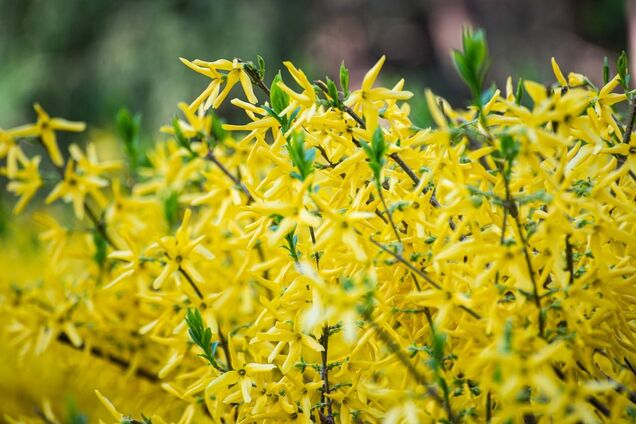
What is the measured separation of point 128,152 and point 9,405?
717 millimetres

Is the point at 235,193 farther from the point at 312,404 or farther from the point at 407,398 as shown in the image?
the point at 407,398

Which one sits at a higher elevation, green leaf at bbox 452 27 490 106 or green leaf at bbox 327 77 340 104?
green leaf at bbox 452 27 490 106

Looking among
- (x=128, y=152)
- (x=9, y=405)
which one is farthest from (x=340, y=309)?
(x=9, y=405)

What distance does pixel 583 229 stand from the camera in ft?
2.02

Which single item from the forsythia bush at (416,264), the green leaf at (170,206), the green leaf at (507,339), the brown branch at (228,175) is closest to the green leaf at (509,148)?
the forsythia bush at (416,264)

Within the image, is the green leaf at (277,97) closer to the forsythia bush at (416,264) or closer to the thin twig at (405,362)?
the forsythia bush at (416,264)

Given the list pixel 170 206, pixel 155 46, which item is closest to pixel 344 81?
pixel 170 206

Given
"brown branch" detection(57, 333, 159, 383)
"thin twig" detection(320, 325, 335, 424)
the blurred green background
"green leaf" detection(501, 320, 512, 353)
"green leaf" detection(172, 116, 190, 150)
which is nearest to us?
"green leaf" detection(501, 320, 512, 353)

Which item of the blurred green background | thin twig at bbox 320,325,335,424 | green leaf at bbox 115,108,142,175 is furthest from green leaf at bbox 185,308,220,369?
the blurred green background

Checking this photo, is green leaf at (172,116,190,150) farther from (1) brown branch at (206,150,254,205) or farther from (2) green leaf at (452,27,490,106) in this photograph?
(2) green leaf at (452,27,490,106)

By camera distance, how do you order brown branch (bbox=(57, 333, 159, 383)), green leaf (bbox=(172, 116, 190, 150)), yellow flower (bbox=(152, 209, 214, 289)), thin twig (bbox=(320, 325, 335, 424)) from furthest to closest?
brown branch (bbox=(57, 333, 159, 383)) → green leaf (bbox=(172, 116, 190, 150)) → yellow flower (bbox=(152, 209, 214, 289)) → thin twig (bbox=(320, 325, 335, 424))

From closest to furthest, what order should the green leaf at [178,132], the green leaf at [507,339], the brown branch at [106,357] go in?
the green leaf at [507,339] < the green leaf at [178,132] < the brown branch at [106,357]

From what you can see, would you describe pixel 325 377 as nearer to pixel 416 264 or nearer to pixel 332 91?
pixel 416 264

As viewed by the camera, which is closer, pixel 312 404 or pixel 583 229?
pixel 583 229
